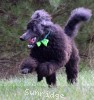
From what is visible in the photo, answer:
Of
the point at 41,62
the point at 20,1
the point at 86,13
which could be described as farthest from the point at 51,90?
the point at 20,1

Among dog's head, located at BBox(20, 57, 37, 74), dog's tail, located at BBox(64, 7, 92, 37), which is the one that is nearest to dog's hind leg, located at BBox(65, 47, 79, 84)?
Answer: dog's tail, located at BBox(64, 7, 92, 37)

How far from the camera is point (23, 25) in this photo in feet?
37.3

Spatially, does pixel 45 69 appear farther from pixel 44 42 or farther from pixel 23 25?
pixel 23 25

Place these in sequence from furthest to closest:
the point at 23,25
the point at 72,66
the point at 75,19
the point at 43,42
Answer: the point at 23,25
the point at 75,19
the point at 72,66
the point at 43,42

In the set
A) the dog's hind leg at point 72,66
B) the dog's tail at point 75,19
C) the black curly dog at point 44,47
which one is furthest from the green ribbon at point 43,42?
the dog's tail at point 75,19

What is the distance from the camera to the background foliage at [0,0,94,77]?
1148cm

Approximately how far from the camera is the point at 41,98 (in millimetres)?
5406

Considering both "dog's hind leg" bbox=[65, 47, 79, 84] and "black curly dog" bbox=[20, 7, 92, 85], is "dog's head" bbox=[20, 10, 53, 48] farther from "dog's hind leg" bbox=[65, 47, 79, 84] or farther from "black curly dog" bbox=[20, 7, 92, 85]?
"dog's hind leg" bbox=[65, 47, 79, 84]

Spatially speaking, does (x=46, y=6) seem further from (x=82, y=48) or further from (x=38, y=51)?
(x=38, y=51)

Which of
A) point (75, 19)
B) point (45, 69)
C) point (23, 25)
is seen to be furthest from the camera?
point (23, 25)

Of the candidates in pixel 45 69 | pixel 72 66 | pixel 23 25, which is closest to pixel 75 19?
pixel 72 66

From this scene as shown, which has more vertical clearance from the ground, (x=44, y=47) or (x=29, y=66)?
(x=44, y=47)

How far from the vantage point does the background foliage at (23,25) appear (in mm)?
11477

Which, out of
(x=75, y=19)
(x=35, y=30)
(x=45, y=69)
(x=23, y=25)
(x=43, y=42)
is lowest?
(x=45, y=69)
